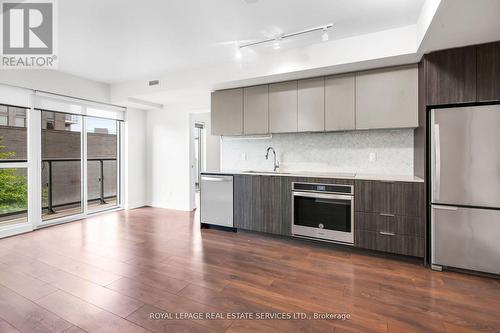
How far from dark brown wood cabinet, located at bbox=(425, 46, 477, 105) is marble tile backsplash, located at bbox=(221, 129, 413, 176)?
2.62 ft

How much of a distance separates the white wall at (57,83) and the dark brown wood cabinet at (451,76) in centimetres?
538

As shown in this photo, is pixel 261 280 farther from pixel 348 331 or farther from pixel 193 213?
pixel 193 213

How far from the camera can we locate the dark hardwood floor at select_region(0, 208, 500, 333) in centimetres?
184

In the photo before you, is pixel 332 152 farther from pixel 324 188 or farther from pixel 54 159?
pixel 54 159

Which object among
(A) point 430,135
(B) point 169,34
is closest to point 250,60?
(B) point 169,34

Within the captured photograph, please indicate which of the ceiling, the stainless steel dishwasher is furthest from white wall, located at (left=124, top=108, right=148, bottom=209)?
the stainless steel dishwasher

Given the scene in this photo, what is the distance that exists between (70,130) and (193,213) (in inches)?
109

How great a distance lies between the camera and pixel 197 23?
276 centimetres

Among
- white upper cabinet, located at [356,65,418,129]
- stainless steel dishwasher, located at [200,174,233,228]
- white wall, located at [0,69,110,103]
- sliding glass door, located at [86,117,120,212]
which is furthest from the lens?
sliding glass door, located at [86,117,120,212]

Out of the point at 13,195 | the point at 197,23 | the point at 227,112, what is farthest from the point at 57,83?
the point at 197,23

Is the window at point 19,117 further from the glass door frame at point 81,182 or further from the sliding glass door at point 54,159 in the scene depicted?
the glass door frame at point 81,182

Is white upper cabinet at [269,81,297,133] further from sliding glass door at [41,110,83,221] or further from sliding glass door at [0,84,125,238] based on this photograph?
sliding glass door at [41,110,83,221]

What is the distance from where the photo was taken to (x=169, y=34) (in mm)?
3021

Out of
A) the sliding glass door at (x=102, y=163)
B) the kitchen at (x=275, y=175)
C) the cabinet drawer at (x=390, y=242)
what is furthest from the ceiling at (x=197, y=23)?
the cabinet drawer at (x=390, y=242)
